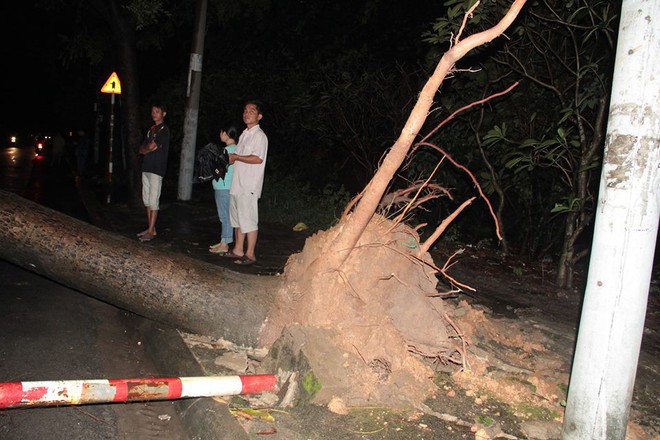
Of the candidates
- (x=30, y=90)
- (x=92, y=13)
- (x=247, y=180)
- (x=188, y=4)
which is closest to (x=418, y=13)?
(x=188, y=4)

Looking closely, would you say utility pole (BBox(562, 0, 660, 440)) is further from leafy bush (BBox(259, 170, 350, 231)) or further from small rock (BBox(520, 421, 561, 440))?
leafy bush (BBox(259, 170, 350, 231))

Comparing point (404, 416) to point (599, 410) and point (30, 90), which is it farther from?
point (30, 90)

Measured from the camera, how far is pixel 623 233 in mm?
2783

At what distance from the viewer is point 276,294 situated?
441cm

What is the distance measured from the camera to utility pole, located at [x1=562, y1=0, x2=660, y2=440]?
275 cm

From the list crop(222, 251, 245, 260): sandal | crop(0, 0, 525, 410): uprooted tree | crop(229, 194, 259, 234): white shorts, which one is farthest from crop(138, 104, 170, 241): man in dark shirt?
crop(0, 0, 525, 410): uprooted tree

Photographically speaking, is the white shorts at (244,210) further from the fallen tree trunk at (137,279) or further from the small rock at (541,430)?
the small rock at (541,430)

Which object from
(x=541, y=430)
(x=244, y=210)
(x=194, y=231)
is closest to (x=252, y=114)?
(x=244, y=210)

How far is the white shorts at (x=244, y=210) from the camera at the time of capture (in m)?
6.45

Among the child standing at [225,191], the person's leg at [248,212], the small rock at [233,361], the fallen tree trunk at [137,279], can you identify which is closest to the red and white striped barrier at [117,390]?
the small rock at [233,361]

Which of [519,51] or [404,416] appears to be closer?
[404,416]

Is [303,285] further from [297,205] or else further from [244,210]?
[297,205]

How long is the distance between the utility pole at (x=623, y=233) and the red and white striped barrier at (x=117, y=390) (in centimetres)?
194

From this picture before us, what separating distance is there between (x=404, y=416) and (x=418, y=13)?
1191 cm
